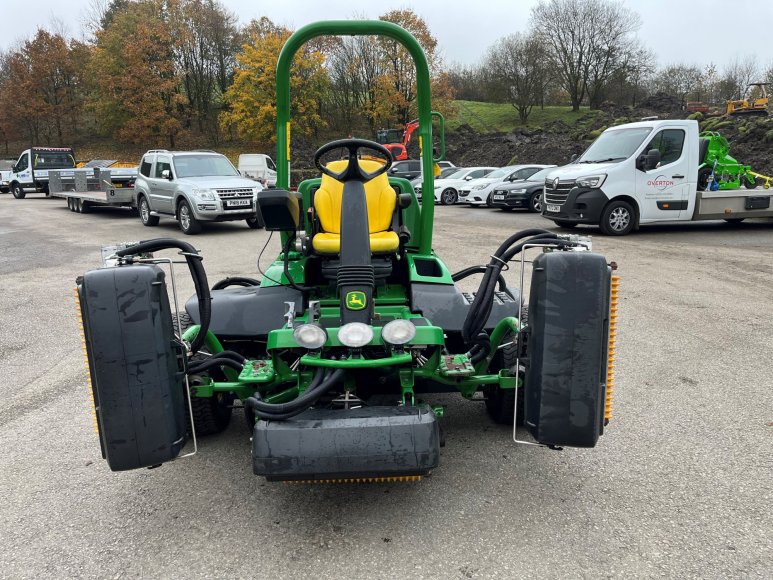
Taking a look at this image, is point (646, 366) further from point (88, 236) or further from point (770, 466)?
point (88, 236)

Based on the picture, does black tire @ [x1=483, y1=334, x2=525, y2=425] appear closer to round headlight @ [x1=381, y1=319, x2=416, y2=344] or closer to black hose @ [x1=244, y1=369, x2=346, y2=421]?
round headlight @ [x1=381, y1=319, x2=416, y2=344]

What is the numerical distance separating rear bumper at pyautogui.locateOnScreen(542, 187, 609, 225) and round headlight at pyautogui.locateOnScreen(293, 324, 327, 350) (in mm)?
10866

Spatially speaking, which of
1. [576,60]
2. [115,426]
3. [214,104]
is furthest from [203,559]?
[576,60]

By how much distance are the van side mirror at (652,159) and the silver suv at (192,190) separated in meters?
8.38

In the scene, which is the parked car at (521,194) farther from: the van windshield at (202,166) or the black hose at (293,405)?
the black hose at (293,405)

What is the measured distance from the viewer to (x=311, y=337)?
2723 millimetres

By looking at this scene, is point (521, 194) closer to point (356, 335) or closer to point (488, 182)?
point (488, 182)

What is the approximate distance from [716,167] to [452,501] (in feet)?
44.4

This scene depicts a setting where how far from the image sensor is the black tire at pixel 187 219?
14.0 m

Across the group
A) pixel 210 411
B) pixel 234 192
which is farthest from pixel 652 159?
pixel 210 411

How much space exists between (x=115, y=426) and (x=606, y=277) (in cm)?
215

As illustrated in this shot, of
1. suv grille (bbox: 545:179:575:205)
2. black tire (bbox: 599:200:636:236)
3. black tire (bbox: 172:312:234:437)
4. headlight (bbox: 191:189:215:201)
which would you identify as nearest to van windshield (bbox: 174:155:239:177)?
headlight (bbox: 191:189:215:201)

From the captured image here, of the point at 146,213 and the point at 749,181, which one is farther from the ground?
the point at 749,181

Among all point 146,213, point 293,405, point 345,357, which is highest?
point 345,357
